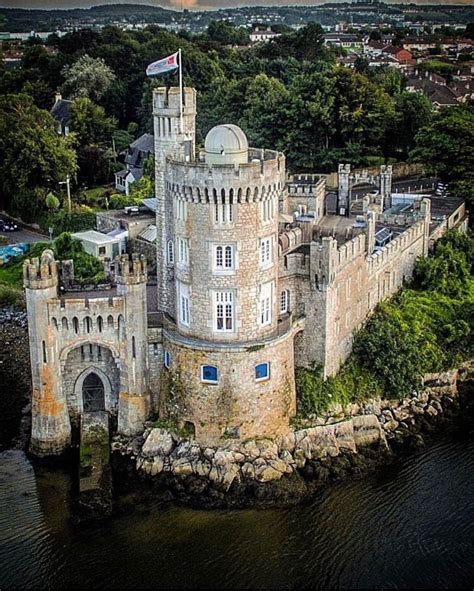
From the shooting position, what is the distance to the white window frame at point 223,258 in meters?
35.1

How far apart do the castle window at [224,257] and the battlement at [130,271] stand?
3804 millimetres

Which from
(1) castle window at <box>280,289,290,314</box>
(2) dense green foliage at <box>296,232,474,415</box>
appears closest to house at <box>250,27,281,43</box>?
(2) dense green foliage at <box>296,232,474,415</box>

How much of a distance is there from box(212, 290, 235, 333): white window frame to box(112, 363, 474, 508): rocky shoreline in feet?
17.4

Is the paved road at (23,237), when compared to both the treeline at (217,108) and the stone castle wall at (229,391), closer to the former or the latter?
the treeline at (217,108)

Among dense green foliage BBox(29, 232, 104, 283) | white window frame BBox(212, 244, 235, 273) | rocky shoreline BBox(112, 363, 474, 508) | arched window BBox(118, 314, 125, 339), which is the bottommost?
rocky shoreline BBox(112, 363, 474, 508)

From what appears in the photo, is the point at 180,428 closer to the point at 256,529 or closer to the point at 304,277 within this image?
the point at 256,529

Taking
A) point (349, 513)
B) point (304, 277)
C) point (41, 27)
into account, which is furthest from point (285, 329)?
point (41, 27)

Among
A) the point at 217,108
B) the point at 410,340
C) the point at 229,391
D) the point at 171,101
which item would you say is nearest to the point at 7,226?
the point at 217,108

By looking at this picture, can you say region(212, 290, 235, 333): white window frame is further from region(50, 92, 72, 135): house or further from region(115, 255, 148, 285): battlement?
region(50, 92, 72, 135): house

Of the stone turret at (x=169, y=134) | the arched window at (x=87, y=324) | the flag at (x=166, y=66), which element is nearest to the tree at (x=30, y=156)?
the flag at (x=166, y=66)

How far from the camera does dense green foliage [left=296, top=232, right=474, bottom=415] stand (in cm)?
3941

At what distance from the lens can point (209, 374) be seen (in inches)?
1420

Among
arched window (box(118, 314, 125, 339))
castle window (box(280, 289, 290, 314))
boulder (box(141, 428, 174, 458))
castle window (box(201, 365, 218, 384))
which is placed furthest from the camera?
castle window (box(280, 289, 290, 314))

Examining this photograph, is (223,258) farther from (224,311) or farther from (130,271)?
(130,271)
